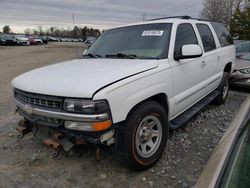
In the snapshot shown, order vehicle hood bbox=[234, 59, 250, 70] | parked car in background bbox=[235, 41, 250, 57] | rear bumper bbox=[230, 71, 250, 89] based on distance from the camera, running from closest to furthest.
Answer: rear bumper bbox=[230, 71, 250, 89]
vehicle hood bbox=[234, 59, 250, 70]
parked car in background bbox=[235, 41, 250, 57]

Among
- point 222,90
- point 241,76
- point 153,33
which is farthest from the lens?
point 241,76

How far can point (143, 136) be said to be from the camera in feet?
9.46

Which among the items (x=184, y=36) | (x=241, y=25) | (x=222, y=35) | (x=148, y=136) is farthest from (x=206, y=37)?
(x=241, y=25)

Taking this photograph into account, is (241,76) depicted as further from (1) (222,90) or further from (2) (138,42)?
(2) (138,42)

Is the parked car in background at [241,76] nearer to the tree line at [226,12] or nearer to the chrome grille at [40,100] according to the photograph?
the chrome grille at [40,100]

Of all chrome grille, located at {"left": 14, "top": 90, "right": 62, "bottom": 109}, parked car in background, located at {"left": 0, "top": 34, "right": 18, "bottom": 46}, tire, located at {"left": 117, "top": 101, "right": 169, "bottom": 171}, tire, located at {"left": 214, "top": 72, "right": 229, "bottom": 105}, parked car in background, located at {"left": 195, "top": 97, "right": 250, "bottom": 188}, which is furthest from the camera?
parked car in background, located at {"left": 0, "top": 34, "right": 18, "bottom": 46}

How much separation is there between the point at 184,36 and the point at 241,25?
78.7ft

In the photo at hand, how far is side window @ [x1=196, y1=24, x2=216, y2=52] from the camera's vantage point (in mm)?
4320

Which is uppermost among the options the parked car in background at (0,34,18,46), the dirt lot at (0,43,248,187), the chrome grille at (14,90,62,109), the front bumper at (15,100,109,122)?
the parked car in background at (0,34,18,46)

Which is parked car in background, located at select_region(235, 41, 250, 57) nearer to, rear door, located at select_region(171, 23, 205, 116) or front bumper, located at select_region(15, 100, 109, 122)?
rear door, located at select_region(171, 23, 205, 116)

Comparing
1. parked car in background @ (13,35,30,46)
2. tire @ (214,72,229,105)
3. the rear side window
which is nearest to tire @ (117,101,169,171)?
tire @ (214,72,229,105)

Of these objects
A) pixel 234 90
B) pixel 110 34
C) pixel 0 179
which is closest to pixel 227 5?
pixel 234 90

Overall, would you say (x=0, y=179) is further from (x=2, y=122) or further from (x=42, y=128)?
(x=2, y=122)

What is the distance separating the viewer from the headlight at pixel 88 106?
2291mm
